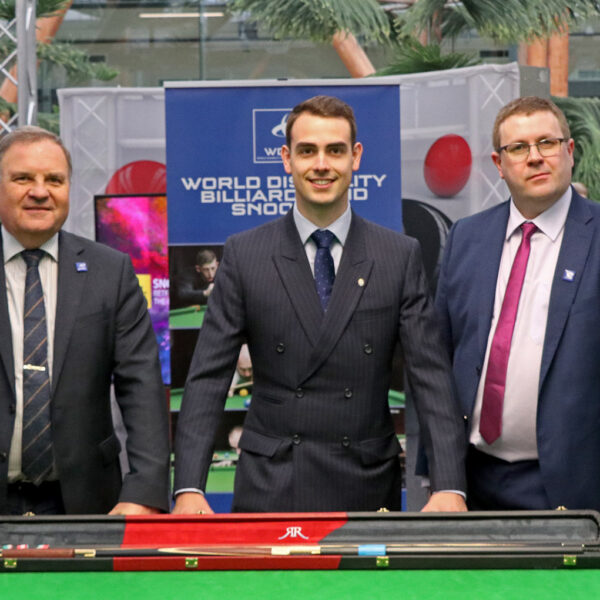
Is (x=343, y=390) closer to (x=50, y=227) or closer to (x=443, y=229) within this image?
(x=50, y=227)

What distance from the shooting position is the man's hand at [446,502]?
83.0 inches

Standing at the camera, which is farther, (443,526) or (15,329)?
(15,329)

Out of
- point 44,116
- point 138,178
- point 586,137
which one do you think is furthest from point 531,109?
point 44,116

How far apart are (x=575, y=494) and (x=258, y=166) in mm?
2276

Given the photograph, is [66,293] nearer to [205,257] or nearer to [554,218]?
[554,218]

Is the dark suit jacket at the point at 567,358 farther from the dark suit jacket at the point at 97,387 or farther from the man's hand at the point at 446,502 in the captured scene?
the dark suit jacket at the point at 97,387

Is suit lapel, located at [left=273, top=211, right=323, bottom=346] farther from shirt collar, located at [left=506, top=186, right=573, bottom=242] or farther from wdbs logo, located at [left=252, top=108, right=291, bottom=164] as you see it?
wdbs logo, located at [left=252, top=108, right=291, bottom=164]

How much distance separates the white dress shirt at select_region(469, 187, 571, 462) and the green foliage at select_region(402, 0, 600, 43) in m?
7.13

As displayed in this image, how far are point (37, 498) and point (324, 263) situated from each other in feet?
2.78

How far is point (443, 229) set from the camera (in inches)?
216

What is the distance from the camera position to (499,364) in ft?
7.51

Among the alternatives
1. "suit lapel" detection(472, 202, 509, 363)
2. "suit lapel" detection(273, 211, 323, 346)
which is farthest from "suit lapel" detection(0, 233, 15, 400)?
"suit lapel" detection(472, 202, 509, 363)

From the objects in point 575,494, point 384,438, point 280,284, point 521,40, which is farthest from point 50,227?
point 521,40

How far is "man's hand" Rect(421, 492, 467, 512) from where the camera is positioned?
2.11m
